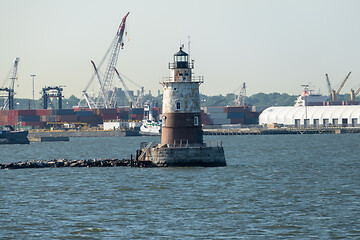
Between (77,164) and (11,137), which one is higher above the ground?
(11,137)

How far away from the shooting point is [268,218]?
127 ft

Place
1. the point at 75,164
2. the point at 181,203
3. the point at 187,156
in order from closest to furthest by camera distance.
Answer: the point at 181,203
the point at 187,156
the point at 75,164

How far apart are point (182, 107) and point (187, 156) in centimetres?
423

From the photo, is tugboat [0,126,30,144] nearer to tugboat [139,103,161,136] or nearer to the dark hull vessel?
the dark hull vessel

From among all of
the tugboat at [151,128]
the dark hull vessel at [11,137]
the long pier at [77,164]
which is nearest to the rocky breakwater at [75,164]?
the long pier at [77,164]

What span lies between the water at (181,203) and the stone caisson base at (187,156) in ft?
2.16

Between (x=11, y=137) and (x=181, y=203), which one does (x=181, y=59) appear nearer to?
(x=181, y=203)

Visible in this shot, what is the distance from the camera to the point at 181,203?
1754 inches

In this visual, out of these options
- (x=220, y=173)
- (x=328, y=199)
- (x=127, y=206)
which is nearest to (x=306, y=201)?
(x=328, y=199)

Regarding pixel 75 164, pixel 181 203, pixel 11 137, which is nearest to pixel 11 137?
pixel 11 137

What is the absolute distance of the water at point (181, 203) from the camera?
35.5 metres

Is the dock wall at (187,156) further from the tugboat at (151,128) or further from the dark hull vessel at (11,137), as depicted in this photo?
the tugboat at (151,128)

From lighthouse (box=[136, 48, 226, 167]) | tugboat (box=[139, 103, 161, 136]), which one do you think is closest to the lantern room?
lighthouse (box=[136, 48, 226, 167])

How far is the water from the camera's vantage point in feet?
117
